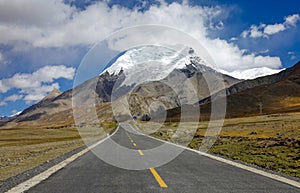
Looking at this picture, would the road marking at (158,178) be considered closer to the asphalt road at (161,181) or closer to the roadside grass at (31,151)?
the asphalt road at (161,181)

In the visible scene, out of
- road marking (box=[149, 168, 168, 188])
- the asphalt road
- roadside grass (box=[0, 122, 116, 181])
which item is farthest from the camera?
roadside grass (box=[0, 122, 116, 181])

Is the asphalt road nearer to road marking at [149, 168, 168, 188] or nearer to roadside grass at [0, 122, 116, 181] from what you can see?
road marking at [149, 168, 168, 188]

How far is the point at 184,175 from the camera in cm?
1128


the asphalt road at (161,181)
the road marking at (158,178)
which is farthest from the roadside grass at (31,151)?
the road marking at (158,178)

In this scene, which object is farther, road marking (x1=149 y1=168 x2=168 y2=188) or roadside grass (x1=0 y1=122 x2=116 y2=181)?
roadside grass (x1=0 y1=122 x2=116 y2=181)

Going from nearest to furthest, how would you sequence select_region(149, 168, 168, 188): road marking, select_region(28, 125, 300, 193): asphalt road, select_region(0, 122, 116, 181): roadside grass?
select_region(28, 125, 300, 193): asphalt road, select_region(149, 168, 168, 188): road marking, select_region(0, 122, 116, 181): roadside grass

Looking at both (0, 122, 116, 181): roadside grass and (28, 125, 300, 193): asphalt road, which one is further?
(0, 122, 116, 181): roadside grass

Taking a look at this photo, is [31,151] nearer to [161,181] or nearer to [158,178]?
[158,178]

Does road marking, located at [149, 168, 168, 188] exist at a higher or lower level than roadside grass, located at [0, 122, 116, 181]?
lower

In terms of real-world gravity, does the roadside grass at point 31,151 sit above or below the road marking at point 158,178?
above

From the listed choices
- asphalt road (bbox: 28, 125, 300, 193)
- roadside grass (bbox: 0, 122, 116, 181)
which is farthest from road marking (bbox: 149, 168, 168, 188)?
roadside grass (bbox: 0, 122, 116, 181)

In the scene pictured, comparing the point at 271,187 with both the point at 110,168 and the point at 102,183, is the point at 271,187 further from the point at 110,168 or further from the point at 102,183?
the point at 110,168

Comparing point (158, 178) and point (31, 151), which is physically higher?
point (31, 151)

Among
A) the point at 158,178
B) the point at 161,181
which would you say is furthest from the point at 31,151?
the point at 161,181
